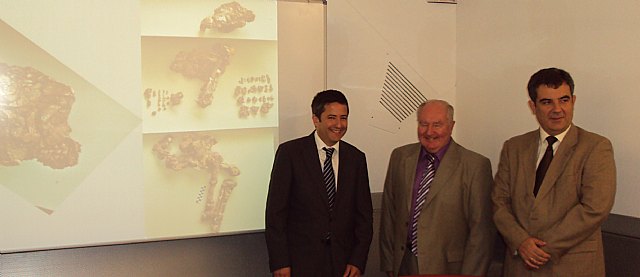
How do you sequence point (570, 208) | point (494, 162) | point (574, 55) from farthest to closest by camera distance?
point (494, 162), point (574, 55), point (570, 208)

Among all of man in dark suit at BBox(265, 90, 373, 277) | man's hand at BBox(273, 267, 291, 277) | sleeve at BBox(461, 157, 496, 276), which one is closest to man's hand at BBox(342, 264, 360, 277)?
man in dark suit at BBox(265, 90, 373, 277)

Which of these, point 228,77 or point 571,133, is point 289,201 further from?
point 571,133

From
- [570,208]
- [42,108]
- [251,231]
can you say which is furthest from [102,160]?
[570,208]

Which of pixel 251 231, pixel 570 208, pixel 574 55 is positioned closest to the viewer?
pixel 570 208

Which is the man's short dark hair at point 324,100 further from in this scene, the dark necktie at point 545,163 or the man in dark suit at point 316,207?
the dark necktie at point 545,163

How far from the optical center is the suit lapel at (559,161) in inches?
120

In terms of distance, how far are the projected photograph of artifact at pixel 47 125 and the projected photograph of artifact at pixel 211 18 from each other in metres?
0.47

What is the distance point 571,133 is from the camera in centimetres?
308

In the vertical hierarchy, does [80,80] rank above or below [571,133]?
above

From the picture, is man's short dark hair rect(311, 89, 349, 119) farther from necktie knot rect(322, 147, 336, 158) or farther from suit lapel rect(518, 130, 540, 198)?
suit lapel rect(518, 130, 540, 198)

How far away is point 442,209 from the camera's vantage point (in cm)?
337

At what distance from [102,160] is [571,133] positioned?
227cm

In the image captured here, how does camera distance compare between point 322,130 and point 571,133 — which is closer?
point 571,133

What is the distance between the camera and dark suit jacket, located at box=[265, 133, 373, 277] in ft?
11.1
